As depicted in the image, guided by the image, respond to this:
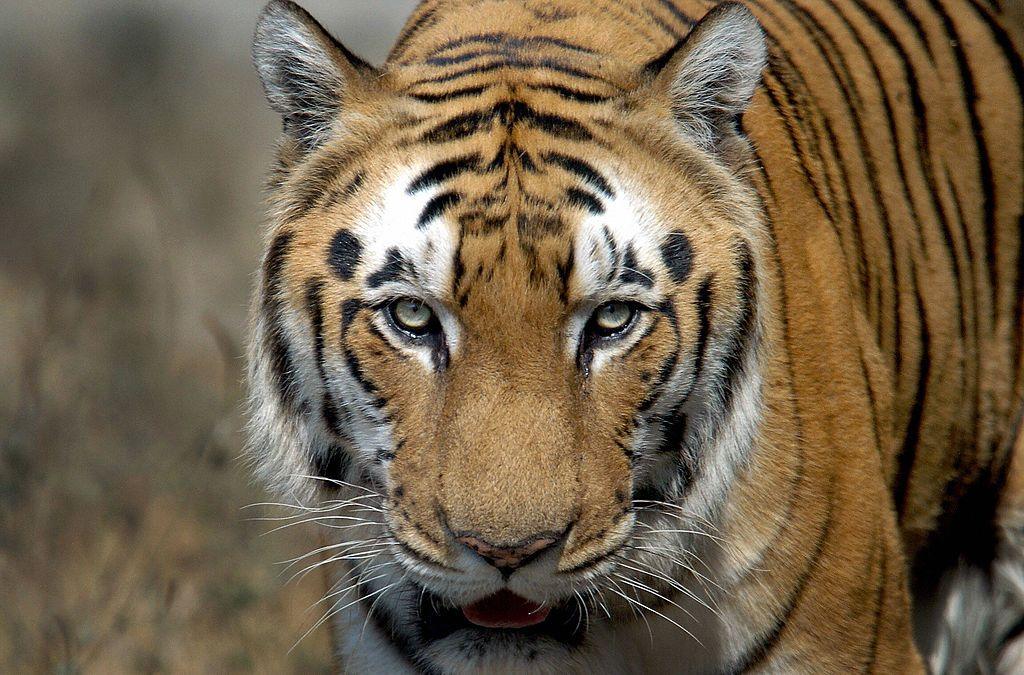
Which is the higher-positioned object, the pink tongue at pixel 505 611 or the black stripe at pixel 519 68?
the black stripe at pixel 519 68

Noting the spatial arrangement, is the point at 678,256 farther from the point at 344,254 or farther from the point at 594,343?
the point at 344,254

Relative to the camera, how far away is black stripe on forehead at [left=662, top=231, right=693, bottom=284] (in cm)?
174

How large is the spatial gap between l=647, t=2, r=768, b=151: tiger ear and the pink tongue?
71 cm

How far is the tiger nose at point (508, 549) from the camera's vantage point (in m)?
→ 1.53

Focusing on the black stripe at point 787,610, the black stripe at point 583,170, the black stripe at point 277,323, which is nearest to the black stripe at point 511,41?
the black stripe at point 583,170

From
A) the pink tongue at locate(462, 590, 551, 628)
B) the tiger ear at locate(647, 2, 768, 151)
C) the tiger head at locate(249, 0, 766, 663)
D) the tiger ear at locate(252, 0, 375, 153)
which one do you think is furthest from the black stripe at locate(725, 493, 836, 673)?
the tiger ear at locate(252, 0, 375, 153)

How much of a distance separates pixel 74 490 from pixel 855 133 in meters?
2.37

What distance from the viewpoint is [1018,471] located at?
8.18 feet

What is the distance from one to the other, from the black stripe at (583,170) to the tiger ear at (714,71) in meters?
0.18

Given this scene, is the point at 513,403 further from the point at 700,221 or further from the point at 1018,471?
the point at 1018,471

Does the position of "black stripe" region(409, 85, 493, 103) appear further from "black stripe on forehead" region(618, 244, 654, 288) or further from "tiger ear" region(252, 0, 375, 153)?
"black stripe on forehead" region(618, 244, 654, 288)

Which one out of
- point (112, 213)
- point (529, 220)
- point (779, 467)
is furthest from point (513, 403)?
point (112, 213)

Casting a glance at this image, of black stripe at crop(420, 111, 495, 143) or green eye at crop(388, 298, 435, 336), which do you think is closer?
green eye at crop(388, 298, 435, 336)

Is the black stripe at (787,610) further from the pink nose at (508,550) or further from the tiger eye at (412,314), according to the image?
the tiger eye at (412,314)
